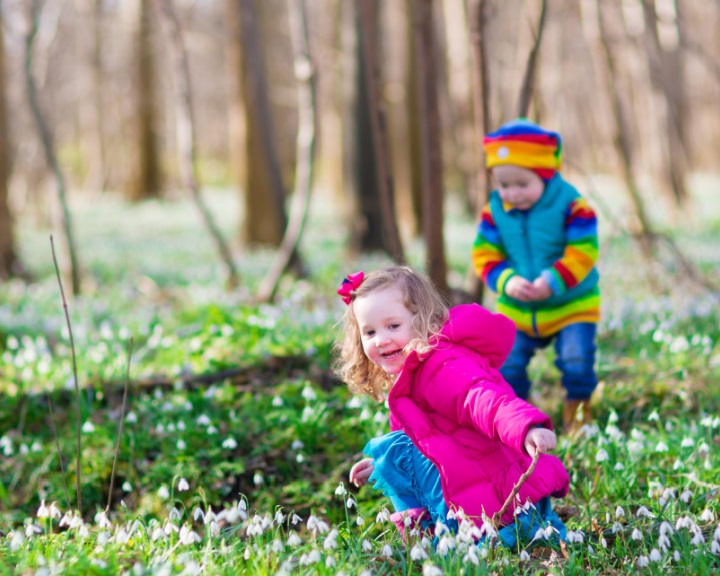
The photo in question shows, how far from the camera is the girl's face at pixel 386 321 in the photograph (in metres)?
2.91

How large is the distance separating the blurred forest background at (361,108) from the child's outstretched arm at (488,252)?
1006mm

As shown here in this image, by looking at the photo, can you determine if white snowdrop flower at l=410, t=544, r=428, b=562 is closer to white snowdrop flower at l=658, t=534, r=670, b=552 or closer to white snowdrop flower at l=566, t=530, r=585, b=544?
white snowdrop flower at l=566, t=530, r=585, b=544

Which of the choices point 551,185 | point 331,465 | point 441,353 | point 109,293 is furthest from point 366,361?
point 109,293

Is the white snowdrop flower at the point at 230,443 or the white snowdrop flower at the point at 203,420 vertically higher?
the white snowdrop flower at the point at 203,420

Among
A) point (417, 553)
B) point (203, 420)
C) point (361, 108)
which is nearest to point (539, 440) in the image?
point (417, 553)

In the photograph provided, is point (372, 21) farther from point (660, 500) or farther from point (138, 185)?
point (138, 185)

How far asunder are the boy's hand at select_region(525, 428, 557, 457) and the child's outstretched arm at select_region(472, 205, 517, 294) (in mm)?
1869

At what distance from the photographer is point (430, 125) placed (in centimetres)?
544

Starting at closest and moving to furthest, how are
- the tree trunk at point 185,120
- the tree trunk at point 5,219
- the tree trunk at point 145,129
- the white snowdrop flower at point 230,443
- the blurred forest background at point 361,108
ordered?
the white snowdrop flower at point 230,443
the blurred forest background at point 361,108
the tree trunk at point 185,120
the tree trunk at point 5,219
the tree trunk at point 145,129

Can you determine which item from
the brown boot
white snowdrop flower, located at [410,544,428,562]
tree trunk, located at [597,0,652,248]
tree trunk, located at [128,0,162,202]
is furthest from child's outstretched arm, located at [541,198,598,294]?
tree trunk, located at [128,0,162,202]

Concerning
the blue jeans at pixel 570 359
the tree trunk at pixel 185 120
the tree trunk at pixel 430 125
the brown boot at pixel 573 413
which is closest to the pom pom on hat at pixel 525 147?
the blue jeans at pixel 570 359

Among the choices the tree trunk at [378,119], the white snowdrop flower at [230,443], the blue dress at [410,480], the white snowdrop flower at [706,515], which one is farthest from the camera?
the tree trunk at [378,119]

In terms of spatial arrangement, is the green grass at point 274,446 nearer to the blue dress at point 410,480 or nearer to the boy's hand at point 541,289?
the blue dress at point 410,480

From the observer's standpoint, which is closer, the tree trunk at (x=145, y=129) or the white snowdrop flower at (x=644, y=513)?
the white snowdrop flower at (x=644, y=513)
